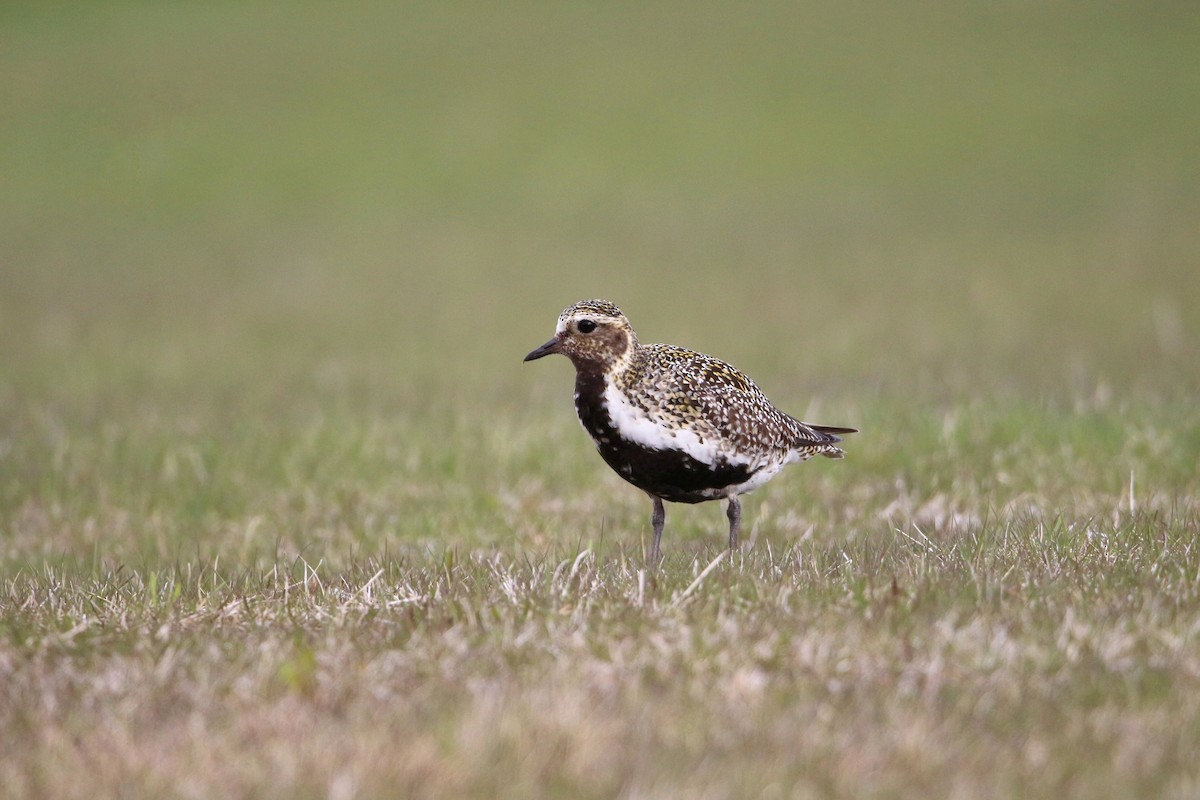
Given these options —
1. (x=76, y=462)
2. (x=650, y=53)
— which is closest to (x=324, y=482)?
(x=76, y=462)

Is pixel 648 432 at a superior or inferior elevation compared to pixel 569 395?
superior

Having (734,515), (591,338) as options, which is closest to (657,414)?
(591,338)

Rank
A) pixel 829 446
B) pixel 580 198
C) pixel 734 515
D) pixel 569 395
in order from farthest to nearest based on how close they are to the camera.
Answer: pixel 580 198
pixel 569 395
pixel 829 446
pixel 734 515

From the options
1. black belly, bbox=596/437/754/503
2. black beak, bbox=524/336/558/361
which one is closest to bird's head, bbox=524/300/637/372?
black beak, bbox=524/336/558/361

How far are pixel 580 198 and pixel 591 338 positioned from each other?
18.7 m

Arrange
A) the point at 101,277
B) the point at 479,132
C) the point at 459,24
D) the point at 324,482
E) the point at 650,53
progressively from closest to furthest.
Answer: the point at 324,482 < the point at 101,277 < the point at 479,132 < the point at 650,53 < the point at 459,24

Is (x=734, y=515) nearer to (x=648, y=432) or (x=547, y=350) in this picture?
(x=648, y=432)

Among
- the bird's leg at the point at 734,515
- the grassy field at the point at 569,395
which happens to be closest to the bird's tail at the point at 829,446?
the grassy field at the point at 569,395

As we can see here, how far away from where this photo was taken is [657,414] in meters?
7.06

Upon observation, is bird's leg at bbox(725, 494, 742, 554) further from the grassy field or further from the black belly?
the grassy field

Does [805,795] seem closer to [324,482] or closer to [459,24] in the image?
[324,482]

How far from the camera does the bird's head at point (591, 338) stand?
23.6 ft

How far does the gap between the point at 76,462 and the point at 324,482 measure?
7.48 feet

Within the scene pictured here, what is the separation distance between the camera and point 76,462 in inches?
425
